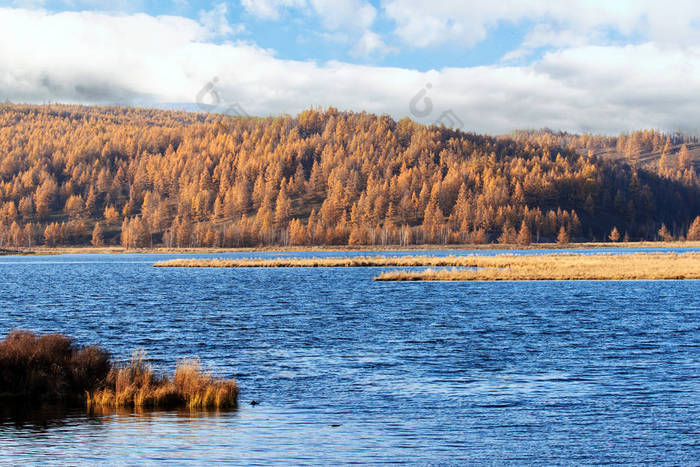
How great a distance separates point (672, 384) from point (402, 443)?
12.0 m

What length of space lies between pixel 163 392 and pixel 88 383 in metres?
2.59

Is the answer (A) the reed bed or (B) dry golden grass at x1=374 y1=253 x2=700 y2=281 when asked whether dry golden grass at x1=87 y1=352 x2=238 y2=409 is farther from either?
(A) the reed bed

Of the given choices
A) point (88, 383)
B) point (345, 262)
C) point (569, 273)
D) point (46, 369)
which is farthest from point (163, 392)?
point (345, 262)

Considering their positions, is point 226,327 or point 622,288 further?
point 622,288

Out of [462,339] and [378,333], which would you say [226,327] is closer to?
[378,333]

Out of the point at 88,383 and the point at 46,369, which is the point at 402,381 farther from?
the point at 46,369

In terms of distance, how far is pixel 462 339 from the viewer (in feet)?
121

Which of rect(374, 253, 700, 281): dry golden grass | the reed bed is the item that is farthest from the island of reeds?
the reed bed

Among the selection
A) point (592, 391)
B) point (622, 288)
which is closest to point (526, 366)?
point (592, 391)

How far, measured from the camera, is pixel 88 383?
21812mm

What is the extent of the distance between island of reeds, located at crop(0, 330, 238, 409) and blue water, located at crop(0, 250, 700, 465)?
0.84 meters

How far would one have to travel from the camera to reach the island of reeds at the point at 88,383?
2095 centimetres

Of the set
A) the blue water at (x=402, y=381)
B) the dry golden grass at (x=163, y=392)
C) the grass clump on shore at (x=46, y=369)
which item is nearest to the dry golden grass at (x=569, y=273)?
the blue water at (x=402, y=381)

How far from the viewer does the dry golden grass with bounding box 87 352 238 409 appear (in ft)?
68.5
